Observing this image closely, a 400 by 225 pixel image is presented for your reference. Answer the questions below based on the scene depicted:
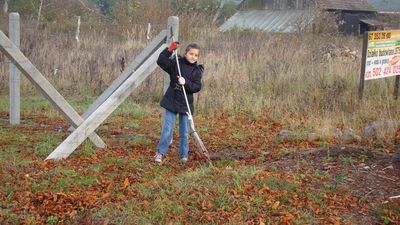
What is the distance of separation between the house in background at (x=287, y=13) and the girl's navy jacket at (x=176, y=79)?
1113 inches

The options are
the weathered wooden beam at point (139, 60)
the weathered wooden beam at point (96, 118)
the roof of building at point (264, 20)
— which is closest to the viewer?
the weathered wooden beam at point (96, 118)

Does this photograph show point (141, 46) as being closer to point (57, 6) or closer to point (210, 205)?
point (210, 205)

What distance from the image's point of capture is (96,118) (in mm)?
5926

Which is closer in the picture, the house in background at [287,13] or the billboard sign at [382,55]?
the billboard sign at [382,55]

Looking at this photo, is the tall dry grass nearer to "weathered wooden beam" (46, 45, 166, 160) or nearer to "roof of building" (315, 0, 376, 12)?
"weathered wooden beam" (46, 45, 166, 160)

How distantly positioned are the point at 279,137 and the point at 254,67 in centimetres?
494

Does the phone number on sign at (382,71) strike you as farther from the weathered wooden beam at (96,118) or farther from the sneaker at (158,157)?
the sneaker at (158,157)

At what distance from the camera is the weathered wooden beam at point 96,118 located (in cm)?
571

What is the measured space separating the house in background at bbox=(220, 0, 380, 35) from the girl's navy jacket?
28.3 m

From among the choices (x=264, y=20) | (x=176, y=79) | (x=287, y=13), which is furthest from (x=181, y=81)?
(x=287, y=13)

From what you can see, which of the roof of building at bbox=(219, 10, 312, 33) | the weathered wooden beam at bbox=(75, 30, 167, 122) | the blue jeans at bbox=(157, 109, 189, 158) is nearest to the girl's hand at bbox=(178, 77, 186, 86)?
the blue jeans at bbox=(157, 109, 189, 158)

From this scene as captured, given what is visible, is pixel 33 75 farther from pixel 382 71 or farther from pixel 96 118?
pixel 382 71

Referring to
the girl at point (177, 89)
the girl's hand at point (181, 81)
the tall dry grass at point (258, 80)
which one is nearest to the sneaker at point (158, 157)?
the girl at point (177, 89)

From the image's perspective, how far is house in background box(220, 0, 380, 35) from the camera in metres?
35.9
